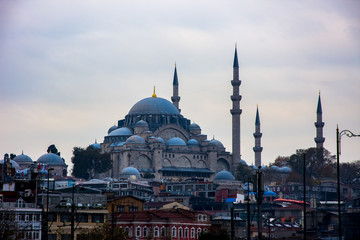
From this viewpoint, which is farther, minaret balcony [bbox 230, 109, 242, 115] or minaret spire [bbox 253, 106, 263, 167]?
minaret spire [bbox 253, 106, 263, 167]

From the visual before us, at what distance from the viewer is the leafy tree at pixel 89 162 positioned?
136125mm

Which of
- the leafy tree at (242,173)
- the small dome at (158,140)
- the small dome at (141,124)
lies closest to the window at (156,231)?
the leafy tree at (242,173)

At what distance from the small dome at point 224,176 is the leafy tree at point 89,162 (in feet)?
52.1

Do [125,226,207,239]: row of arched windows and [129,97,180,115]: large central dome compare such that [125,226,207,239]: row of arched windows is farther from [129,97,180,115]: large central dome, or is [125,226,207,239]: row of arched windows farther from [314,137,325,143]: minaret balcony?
[129,97,180,115]: large central dome

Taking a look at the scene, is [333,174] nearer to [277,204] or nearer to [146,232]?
[277,204]

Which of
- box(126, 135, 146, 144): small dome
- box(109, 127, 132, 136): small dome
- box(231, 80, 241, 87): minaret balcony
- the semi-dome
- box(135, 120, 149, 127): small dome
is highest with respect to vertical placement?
box(231, 80, 241, 87): minaret balcony

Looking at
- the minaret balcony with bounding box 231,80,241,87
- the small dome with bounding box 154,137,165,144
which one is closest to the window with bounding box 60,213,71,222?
the minaret balcony with bounding box 231,80,241,87

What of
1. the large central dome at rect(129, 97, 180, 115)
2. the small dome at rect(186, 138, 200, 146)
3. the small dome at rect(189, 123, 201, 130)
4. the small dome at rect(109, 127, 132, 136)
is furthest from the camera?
the small dome at rect(189, 123, 201, 130)

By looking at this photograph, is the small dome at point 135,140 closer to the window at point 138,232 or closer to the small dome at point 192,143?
the small dome at point 192,143

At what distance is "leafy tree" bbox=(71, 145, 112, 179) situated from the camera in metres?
136

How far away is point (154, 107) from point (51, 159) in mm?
21805

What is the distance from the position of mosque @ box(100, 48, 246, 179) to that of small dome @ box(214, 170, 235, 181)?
22.2 feet

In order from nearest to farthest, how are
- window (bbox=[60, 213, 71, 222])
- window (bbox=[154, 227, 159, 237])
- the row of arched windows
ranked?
1. window (bbox=[60, 213, 71, 222])
2. the row of arched windows
3. window (bbox=[154, 227, 159, 237])

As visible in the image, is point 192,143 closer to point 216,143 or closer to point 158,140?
point 216,143
